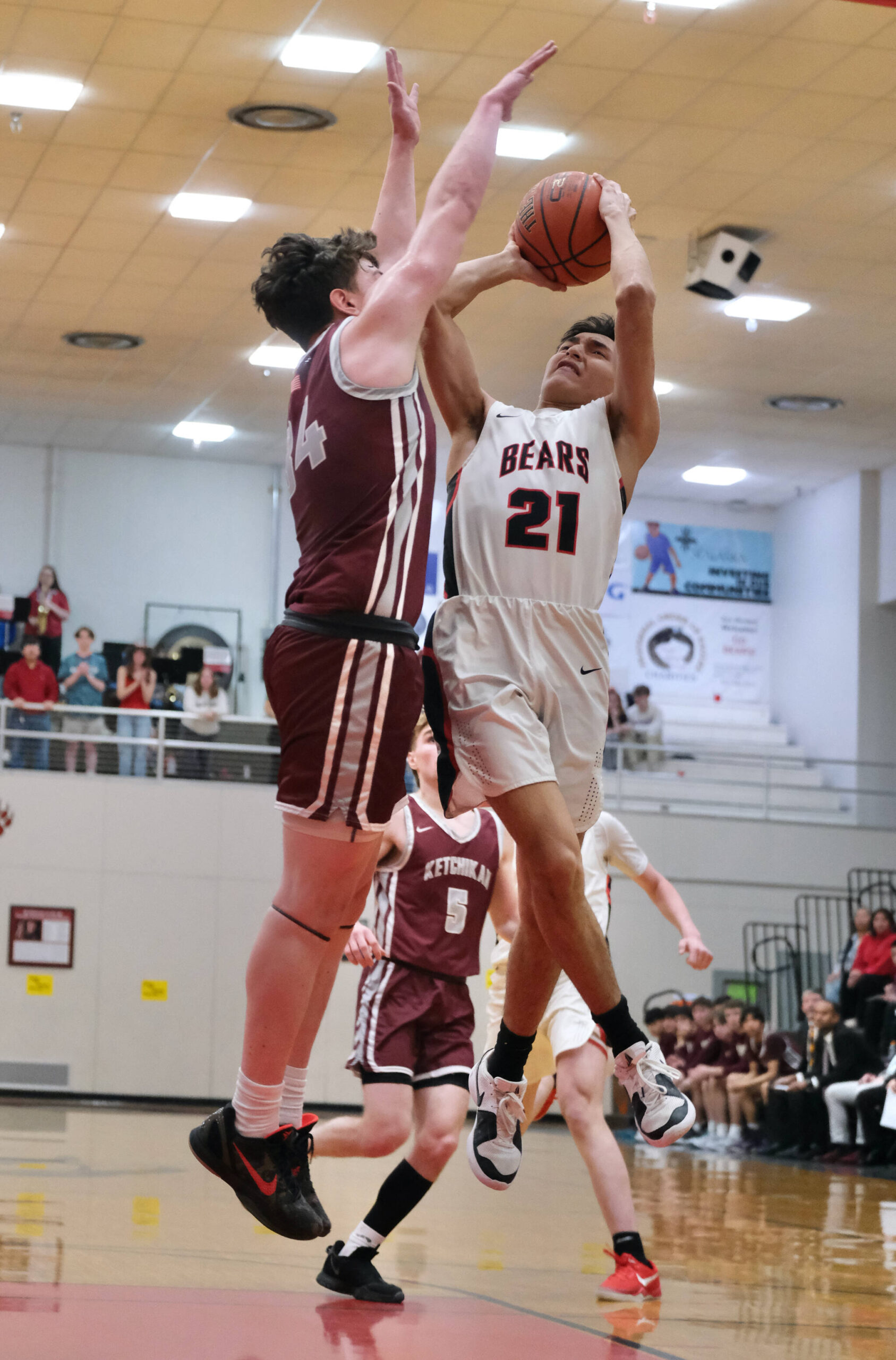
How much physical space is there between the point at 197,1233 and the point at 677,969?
467 inches

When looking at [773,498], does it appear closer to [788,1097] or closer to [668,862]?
[668,862]

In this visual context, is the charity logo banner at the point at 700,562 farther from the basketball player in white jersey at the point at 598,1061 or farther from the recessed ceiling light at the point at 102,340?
the basketball player in white jersey at the point at 598,1061

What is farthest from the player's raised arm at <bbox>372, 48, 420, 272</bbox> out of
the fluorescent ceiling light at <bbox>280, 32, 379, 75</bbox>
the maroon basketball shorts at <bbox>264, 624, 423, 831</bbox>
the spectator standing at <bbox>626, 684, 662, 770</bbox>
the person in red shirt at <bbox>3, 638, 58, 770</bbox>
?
the spectator standing at <bbox>626, 684, 662, 770</bbox>

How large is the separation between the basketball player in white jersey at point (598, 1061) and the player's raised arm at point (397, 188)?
2.44 metres

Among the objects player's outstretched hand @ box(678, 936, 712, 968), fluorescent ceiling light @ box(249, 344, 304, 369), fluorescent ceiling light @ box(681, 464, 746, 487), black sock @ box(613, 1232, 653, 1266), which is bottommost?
black sock @ box(613, 1232, 653, 1266)

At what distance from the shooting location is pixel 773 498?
22578 millimetres

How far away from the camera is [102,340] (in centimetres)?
1703

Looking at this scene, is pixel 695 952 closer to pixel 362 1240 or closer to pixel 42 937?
pixel 362 1240

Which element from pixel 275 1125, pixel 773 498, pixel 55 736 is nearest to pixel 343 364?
pixel 275 1125

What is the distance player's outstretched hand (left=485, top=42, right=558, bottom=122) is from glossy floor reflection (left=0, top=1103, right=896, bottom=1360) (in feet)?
9.63

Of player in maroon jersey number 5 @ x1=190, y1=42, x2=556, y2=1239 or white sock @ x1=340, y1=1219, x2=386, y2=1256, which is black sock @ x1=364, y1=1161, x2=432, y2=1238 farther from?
player in maroon jersey number 5 @ x1=190, y1=42, x2=556, y2=1239

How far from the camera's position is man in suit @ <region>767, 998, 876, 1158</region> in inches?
519

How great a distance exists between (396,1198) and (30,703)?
12108 millimetres

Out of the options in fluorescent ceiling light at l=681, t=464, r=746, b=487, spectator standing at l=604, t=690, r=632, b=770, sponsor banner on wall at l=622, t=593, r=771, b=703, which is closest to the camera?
spectator standing at l=604, t=690, r=632, b=770
